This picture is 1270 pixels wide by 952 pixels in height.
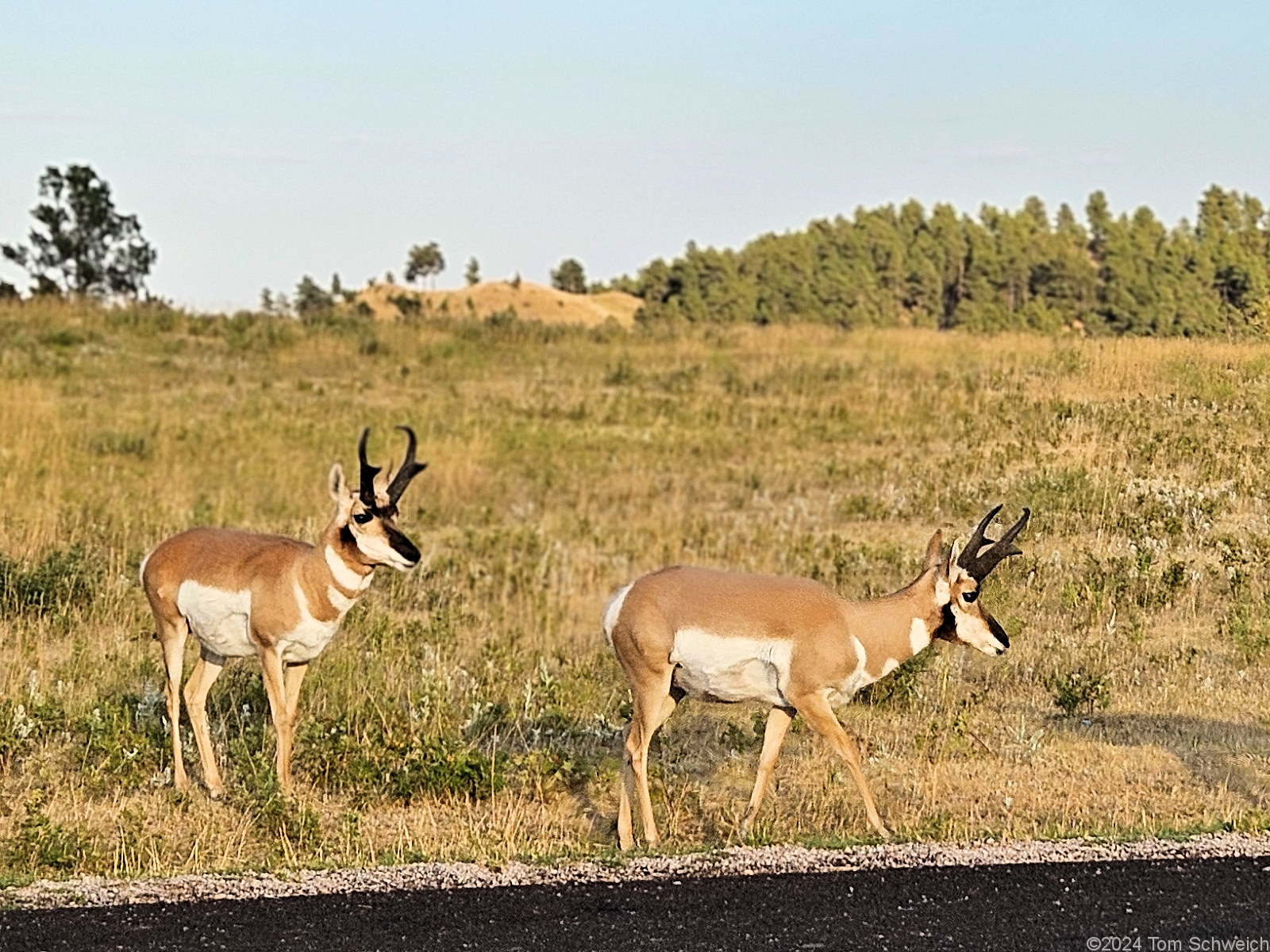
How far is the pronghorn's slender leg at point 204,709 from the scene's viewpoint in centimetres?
973

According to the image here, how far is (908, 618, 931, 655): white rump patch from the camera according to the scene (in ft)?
28.3

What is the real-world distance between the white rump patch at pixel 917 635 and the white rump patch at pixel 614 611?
154 cm

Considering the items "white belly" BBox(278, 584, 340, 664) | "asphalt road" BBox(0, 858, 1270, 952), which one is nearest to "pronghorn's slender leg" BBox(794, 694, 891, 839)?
"asphalt road" BBox(0, 858, 1270, 952)

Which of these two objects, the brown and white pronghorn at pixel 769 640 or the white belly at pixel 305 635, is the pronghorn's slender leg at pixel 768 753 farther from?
the white belly at pixel 305 635

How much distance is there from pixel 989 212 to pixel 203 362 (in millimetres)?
55095

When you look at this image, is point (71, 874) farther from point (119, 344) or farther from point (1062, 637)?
point (119, 344)

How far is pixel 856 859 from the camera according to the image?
7.59 m

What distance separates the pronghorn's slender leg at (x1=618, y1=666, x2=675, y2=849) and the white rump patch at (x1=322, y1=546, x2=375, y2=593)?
1.85 meters

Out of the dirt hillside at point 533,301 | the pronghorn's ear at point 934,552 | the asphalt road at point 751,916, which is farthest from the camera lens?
the dirt hillside at point 533,301

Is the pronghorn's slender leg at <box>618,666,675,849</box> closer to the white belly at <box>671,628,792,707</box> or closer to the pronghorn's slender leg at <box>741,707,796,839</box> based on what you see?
the white belly at <box>671,628,792,707</box>

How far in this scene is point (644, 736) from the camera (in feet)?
28.0

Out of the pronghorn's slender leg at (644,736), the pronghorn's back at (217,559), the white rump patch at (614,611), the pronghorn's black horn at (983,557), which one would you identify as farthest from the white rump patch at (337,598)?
the pronghorn's black horn at (983,557)

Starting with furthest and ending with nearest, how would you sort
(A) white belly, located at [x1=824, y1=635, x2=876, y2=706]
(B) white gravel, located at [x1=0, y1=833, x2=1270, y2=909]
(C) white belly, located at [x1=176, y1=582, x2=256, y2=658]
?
(C) white belly, located at [x1=176, y1=582, x2=256, y2=658], (A) white belly, located at [x1=824, y1=635, x2=876, y2=706], (B) white gravel, located at [x1=0, y1=833, x2=1270, y2=909]

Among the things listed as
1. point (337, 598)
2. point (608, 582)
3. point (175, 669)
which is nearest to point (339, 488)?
point (337, 598)
